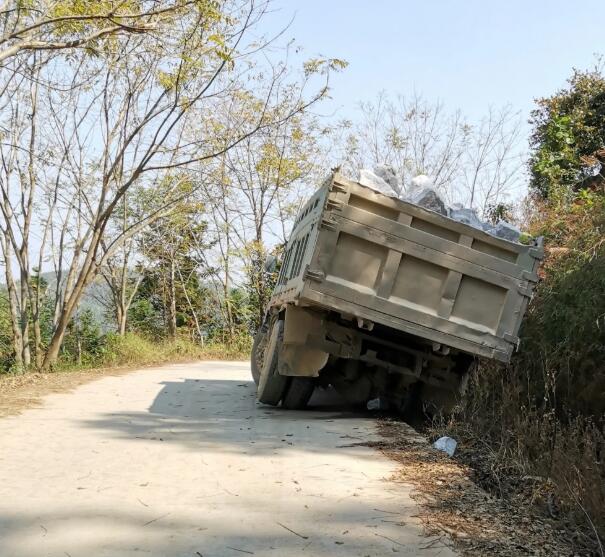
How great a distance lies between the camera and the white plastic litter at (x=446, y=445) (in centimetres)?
727

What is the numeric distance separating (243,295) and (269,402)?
19674 millimetres

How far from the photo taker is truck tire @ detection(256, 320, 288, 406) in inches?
352

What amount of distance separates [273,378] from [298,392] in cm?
52


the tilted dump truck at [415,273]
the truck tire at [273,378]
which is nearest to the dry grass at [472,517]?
the tilted dump truck at [415,273]

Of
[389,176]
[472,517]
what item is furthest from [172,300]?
[472,517]

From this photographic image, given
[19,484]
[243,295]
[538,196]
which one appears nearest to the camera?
[19,484]

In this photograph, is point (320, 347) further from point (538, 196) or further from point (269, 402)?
point (538, 196)

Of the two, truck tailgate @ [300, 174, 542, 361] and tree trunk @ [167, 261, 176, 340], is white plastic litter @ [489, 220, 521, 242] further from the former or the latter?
tree trunk @ [167, 261, 176, 340]

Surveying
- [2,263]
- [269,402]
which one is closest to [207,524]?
[269,402]

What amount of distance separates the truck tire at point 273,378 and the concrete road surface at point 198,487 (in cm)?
22

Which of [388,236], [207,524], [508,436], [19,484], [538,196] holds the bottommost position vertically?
[19,484]

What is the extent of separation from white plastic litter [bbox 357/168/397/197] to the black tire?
2.63 m

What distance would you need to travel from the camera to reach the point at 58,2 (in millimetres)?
9273

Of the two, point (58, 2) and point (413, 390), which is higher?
point (58, 2)
